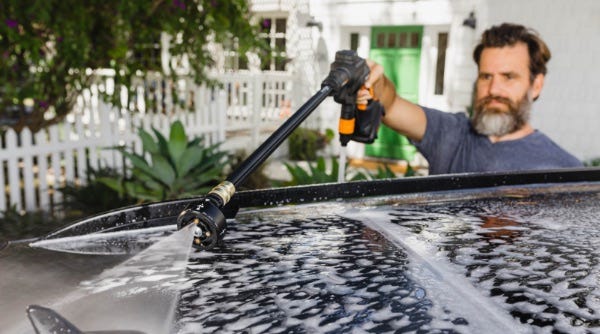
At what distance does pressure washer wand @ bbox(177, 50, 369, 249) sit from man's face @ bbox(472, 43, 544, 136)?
1.25 meters

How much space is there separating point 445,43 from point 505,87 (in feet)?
20.5

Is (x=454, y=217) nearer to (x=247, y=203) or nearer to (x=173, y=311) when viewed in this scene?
(x=247, y=203)

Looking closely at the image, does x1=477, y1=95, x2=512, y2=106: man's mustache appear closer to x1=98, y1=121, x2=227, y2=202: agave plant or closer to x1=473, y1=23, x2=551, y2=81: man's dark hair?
x1=473, y1=23, x2=551, y2=81: man's dark hair

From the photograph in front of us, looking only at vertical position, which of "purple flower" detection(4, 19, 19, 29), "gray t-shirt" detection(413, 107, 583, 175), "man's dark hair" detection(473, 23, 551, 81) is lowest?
"gray t-shirt" detection(413, 107, 583, 175)

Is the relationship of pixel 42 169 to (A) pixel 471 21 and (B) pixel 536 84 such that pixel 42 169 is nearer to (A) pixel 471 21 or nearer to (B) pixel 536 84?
(B) pixel 536 84

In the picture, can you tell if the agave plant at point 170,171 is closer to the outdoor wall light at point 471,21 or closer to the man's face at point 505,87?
the man's face at point 505,87

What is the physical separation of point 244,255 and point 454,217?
0.57m

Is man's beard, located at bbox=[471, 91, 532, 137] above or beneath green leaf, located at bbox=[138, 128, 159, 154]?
above

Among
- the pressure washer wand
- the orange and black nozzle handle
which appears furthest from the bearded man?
the pressure washer wand

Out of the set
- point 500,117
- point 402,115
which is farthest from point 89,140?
point 500,117

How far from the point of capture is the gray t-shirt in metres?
2.49

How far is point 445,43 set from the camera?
863 centimetres

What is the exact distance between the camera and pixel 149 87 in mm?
7062

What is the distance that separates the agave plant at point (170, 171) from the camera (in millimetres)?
4539
